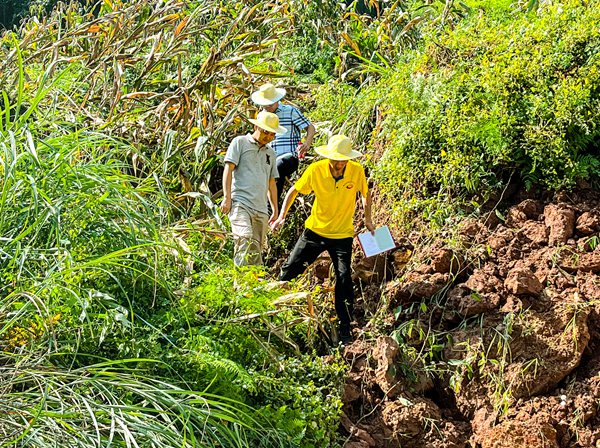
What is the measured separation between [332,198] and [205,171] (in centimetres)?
182

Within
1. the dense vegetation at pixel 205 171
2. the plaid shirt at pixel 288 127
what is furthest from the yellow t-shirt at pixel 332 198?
the plaid shirt at pixel 288 127

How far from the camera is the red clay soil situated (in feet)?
19.3

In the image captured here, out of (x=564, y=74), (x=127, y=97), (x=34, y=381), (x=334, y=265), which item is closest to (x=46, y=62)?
(x=127, y=97)

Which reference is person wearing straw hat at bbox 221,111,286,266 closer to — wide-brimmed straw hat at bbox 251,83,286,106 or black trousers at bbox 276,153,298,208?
wide-brimmed straw hat at bbox 251,83,286,106

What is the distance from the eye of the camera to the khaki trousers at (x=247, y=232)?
6855 mm

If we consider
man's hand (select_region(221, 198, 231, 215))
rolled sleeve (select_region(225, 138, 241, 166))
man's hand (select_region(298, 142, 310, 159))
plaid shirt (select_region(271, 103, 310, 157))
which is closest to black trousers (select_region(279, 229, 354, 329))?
man's hand (select_region(221, 198, 231, 215))

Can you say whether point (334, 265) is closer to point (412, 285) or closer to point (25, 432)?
point (412, 285)

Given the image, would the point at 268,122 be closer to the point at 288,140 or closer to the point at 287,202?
the point at 287,202

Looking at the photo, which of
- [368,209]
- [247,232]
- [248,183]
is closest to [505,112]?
[368,209]

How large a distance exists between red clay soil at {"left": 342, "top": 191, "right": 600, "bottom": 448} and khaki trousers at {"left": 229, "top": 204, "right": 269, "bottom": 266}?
0.81 metres

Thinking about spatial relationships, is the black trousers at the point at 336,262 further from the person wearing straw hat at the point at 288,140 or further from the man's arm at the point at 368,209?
the person wearing straw hat at the point at 288,140

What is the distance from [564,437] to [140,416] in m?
2.53

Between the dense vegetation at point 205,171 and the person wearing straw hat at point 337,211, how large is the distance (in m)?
0.20

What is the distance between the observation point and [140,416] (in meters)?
4.50
